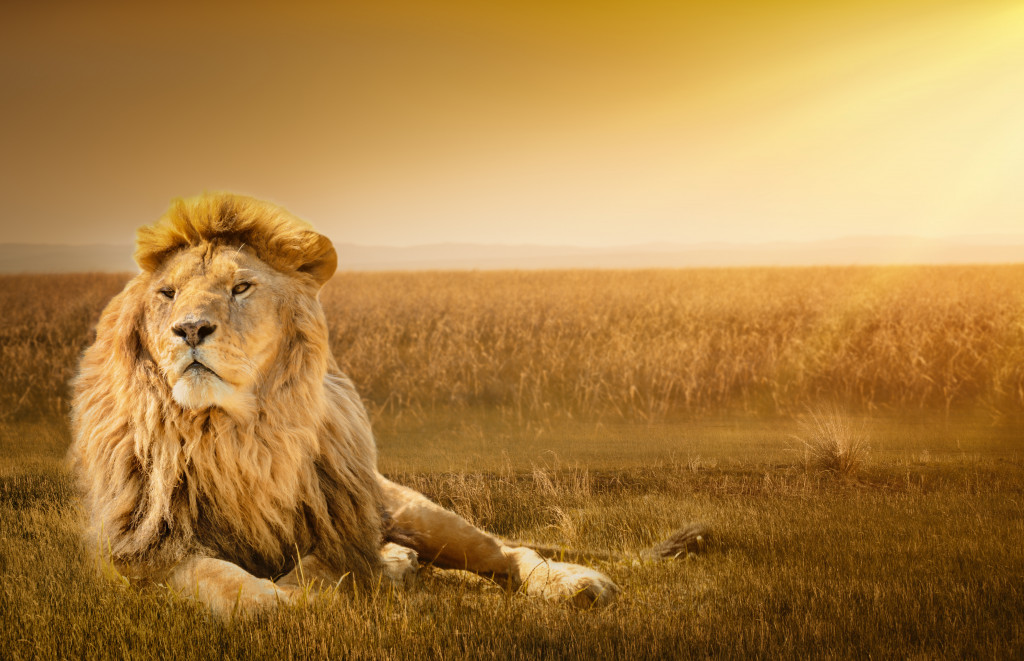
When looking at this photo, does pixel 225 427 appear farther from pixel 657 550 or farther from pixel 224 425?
pixel 657 550

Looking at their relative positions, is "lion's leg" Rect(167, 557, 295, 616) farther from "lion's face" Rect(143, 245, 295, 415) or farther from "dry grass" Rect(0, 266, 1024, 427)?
"dry grass" Rect(0, 266, 1024, 427)

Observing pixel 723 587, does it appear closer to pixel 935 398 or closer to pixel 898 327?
pixel 935 398

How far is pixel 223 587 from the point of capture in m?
4.14

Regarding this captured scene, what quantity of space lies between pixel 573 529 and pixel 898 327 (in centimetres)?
1323

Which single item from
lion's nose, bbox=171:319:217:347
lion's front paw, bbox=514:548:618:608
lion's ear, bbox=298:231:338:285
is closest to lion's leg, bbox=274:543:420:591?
lion's front paw, bbox=514:548:618:608

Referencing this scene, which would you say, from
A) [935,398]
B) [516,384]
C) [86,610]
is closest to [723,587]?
[86,610]

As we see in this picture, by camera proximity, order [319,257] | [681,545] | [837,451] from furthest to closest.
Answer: [837,451]
[681,545]
[319,257]

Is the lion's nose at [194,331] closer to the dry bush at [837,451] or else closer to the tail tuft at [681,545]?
the tail tuft at [681,545]

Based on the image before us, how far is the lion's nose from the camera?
408cm

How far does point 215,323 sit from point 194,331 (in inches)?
4.1

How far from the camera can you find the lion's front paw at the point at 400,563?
5168mm

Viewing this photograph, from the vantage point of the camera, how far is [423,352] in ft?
55.7

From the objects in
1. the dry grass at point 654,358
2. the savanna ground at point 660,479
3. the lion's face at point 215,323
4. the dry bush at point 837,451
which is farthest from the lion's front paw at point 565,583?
the dry grass at point 654,358

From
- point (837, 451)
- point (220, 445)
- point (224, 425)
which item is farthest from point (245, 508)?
point (837, 451)
